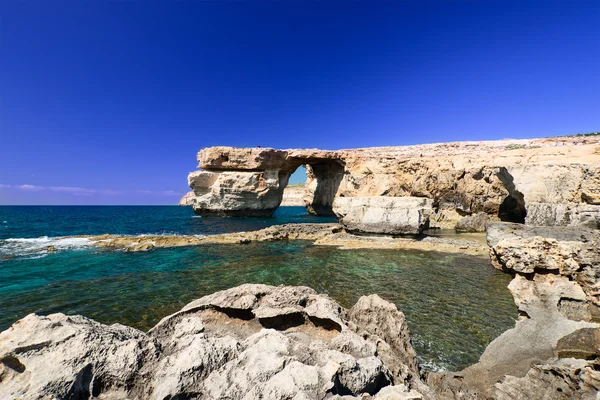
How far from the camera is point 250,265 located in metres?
11.2

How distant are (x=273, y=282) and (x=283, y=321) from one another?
5.43 metres

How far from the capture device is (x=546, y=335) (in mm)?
4512

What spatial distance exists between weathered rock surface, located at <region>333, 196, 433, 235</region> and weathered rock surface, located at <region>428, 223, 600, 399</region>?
284 inches

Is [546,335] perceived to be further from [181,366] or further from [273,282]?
[273,282]

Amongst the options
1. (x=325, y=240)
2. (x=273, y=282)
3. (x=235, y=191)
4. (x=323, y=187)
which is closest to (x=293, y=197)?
(x=323, y=187)

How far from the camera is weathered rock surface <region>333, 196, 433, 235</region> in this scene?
15516 mm

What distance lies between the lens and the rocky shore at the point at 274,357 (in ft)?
6.69

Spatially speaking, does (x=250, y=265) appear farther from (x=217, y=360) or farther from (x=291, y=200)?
(x=291, y=200)

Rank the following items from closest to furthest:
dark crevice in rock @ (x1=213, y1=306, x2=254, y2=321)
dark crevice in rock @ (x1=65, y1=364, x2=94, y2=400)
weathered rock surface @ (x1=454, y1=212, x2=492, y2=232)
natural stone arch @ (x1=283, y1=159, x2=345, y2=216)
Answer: dark crevice in rock @ (x1=65, y1=364, x2=94, y2=400) → dark crevice in rock @ (x1=213, y1=306, x2=254, y2=321) → weathered rock surface @ (x1=454, y1=212, x2=492, y2=232) → natural stone arch @ (x1=283, y1=159, x2=345, y2=216)

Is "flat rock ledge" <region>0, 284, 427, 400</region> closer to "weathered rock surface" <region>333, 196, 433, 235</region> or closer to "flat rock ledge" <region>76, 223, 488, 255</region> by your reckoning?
"flat rock ledge" <region>76, 223, 488, 255</region>

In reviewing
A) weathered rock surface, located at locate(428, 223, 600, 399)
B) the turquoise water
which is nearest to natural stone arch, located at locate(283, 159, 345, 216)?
the turquoise water

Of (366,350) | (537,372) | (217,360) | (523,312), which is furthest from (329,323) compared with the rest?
(523,312)

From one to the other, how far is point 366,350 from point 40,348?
3.02 m

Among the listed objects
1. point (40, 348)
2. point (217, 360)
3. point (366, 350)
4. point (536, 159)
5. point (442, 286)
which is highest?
point (536, 159)
